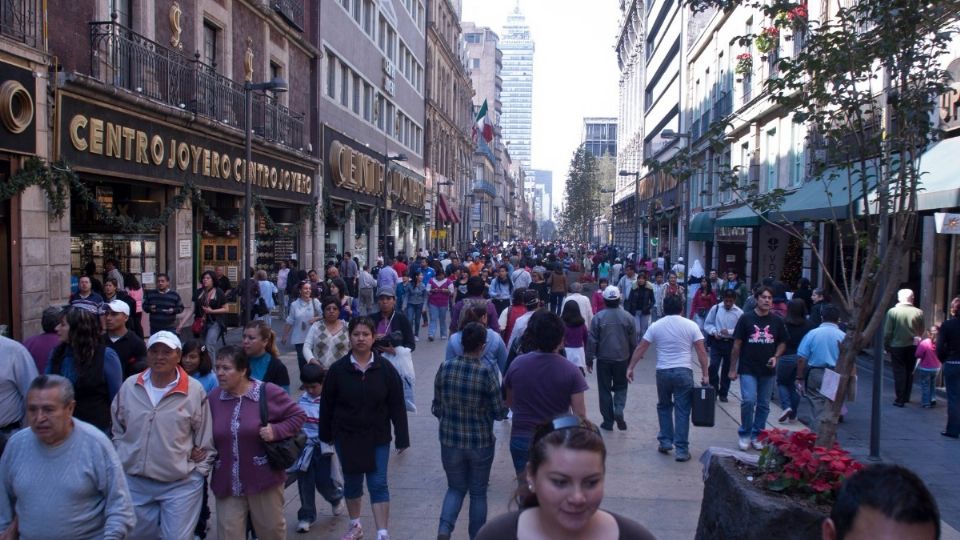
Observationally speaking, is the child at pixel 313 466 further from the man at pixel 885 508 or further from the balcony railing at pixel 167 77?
the balcony railing at pixel 167 77

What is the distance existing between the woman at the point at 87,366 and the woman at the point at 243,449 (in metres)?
1.11

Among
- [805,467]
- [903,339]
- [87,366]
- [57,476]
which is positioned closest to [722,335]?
[903,339]

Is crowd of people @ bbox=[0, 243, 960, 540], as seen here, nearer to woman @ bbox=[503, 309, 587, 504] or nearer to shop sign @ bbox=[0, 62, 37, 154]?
woman @ bbox=[503, 309, 587, 504]

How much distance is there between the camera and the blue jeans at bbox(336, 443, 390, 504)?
5.43 metres

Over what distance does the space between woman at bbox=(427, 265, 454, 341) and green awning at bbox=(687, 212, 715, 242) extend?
53.9ft

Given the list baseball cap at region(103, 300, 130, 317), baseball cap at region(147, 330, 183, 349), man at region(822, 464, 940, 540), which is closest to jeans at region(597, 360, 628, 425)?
baseball cap at region(103, 300, 130, 317)

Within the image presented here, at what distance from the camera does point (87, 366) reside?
541 cm

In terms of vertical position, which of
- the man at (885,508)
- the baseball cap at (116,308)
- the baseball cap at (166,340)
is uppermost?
the baseball cap at (116,308)

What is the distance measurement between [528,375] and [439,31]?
4970cm

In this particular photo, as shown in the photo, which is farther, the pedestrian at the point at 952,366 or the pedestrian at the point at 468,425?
the pedestrian at the point at 952,366

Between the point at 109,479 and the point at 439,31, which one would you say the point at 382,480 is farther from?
the point at 439,31

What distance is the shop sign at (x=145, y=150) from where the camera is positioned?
1256 cm

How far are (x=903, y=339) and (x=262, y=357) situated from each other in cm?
921

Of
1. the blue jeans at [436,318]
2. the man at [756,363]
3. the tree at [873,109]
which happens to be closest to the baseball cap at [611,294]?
the man at [756,363]
